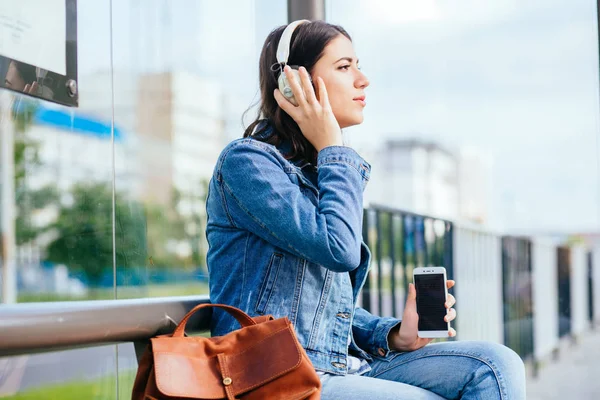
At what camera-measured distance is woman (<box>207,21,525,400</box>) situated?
46.2 inches

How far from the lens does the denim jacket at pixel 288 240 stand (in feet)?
3.85

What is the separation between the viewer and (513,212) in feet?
8.29

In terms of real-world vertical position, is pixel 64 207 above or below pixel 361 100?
below

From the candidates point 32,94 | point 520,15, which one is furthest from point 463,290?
point 32,94

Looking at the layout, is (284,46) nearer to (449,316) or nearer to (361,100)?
(361,100)

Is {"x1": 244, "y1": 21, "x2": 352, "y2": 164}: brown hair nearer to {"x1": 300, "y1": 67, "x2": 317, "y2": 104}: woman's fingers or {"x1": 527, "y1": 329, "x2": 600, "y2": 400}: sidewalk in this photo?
{"x1": 300, "y1": 67, "x2": 317, "y2": 104}: woman's fingers

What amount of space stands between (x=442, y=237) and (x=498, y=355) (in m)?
1.44

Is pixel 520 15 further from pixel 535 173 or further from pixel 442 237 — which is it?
→ pixel 442 237

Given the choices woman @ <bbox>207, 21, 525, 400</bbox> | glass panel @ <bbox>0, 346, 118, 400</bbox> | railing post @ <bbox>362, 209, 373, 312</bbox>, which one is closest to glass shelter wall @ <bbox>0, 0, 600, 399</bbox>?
glass panel @ <bbox>0, 346, 118, 400</bbox>

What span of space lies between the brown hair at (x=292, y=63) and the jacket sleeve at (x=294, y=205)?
137 mm

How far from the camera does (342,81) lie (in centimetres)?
146

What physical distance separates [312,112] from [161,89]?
240cm

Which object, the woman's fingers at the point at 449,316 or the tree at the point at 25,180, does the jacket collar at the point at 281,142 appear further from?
the tree at the point at 25,180

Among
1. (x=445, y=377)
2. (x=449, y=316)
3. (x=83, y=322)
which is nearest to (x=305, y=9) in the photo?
(x=449, y=316)
